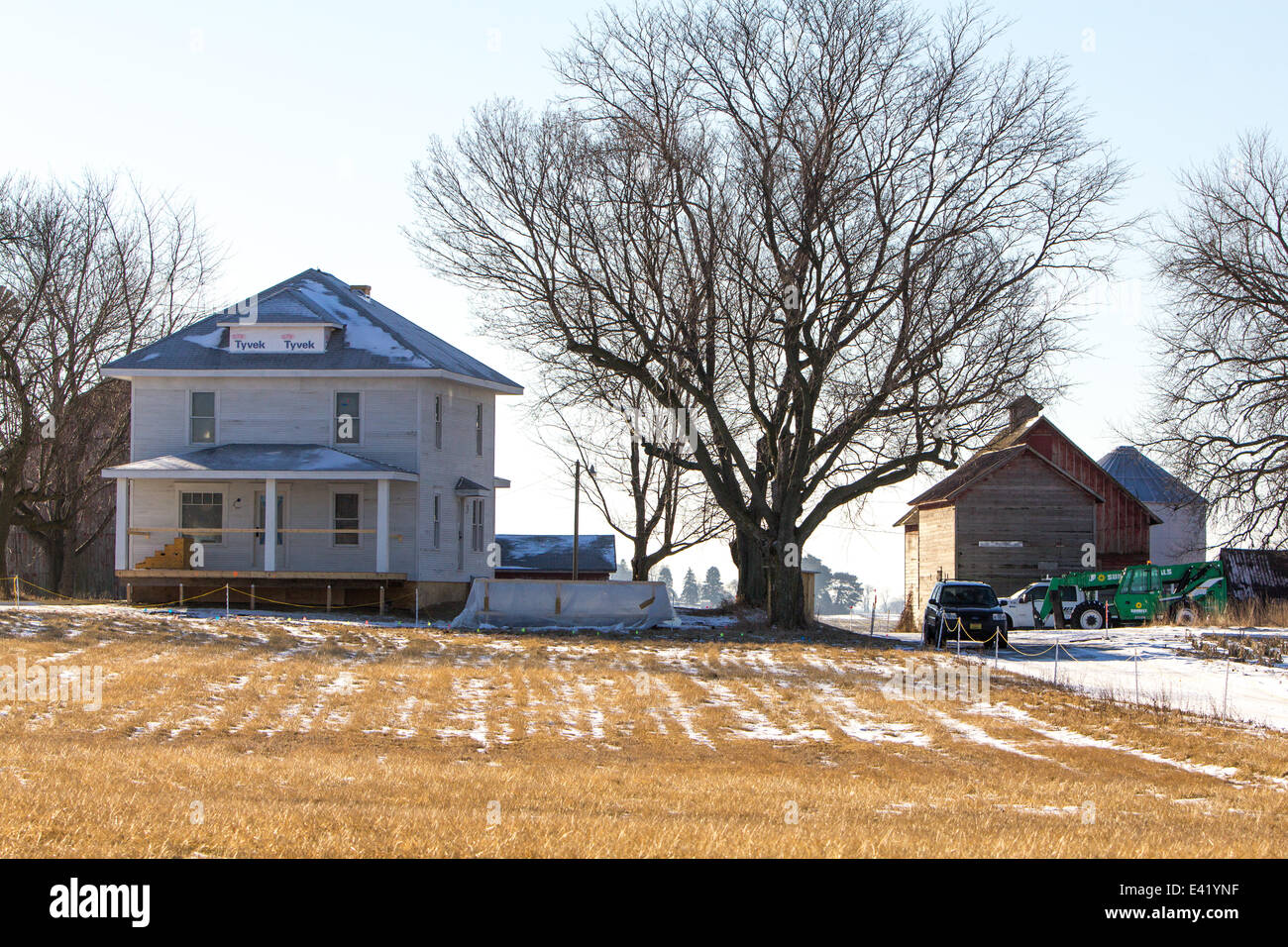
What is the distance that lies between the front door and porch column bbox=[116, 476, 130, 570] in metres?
3.59

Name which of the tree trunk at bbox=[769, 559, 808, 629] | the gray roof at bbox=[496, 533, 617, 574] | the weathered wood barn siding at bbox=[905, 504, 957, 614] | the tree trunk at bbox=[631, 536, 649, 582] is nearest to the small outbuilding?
the gray roof at bbox=[496, 533, 617, 574]

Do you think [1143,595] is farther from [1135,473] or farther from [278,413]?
[278,413]

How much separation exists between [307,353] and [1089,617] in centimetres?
2778

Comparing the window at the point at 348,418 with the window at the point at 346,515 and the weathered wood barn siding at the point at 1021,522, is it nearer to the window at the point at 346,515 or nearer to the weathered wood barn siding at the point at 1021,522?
the window at the point at 346,515

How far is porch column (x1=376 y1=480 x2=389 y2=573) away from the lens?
1486 inches

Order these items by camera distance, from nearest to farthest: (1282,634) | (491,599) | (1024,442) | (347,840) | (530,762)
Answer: (347,840) → (530,762) → (1282,634) → (491,599) → (1024,442)

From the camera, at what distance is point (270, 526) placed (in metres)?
37.5

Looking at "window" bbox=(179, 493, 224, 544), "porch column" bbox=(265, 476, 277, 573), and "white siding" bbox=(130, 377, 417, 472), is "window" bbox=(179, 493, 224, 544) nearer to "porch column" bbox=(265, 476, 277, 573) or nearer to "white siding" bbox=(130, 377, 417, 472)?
"white siding" bbox=(130, 377, 417, 472)

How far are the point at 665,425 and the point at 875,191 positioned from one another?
28.0ft

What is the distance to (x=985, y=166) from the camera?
35219 millimetres

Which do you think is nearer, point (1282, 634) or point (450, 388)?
point (1282, 634)

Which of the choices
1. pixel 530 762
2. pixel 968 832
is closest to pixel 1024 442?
pixel 530 762

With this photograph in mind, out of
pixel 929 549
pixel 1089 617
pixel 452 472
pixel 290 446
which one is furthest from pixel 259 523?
pixel 929 549
